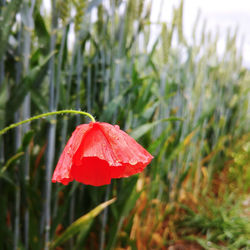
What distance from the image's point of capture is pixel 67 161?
313 mm

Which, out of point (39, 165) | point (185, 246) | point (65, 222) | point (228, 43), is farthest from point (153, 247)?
point (228, 43)

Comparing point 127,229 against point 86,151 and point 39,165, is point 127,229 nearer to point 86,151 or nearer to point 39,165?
point 39,165

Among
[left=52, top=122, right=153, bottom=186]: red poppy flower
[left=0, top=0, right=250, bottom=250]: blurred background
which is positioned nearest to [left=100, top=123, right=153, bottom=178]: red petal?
[left=52, top=122, right=153, bottom=186]: red poppy flower

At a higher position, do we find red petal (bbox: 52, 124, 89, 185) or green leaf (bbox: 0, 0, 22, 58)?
green leaf (bbox: 0, 0, 22, 58)

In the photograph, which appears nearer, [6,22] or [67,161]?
[67,161]

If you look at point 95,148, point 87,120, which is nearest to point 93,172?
point 95,148

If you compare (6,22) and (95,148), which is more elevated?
(6,22)

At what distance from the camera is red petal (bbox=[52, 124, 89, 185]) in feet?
1.00

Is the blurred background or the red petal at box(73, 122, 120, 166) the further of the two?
the blurred background

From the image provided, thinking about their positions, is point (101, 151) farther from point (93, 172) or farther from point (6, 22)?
point (6, 22)

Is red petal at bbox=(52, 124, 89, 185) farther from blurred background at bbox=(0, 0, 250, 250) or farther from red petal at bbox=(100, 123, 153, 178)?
blurred background at bbox=(0, 0, 250, 250)

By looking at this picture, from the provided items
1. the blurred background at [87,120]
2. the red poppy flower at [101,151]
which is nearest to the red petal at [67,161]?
the red poppy flower at [101,151]

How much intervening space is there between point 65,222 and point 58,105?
332 millimetres

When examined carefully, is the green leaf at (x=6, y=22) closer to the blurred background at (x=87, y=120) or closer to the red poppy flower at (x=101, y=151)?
the blurred background at (x=87, y=120)
